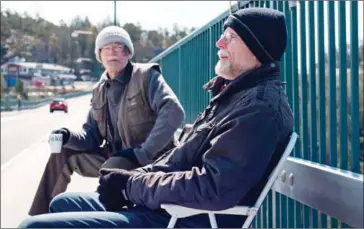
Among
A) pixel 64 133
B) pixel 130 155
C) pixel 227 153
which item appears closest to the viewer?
pixel 227 153

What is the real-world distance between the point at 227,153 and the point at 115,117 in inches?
86.8

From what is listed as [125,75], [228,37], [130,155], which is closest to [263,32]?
[228,37]

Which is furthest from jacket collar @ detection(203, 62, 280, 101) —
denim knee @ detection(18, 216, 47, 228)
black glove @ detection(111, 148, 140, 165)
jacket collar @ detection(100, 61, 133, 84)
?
jacket collar @ detection(100, 61, 133, 84)

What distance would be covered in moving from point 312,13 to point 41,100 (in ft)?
240

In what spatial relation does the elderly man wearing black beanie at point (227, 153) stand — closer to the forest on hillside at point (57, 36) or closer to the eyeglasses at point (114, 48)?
the eyeglasses at point (114, 48)

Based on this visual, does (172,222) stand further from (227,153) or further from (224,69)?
(224,69)

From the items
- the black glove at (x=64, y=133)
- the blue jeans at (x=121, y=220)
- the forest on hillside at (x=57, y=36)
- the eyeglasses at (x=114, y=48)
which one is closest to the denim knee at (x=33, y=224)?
the blue jeans at (x=121, y=220)

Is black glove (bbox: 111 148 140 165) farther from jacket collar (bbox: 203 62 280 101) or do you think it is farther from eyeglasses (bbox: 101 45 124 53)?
jacket collar (bbox: 203 62 280 101)

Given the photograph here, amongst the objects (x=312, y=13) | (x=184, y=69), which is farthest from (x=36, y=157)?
(x=312, y=13)

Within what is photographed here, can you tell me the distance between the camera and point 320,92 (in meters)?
2.99

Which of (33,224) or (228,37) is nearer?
(33,224)

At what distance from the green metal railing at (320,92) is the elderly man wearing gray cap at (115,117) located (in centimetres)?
82

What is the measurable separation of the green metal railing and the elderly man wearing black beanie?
0.36 metres

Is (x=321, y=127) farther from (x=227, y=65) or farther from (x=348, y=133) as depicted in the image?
(x=227, y=65)
